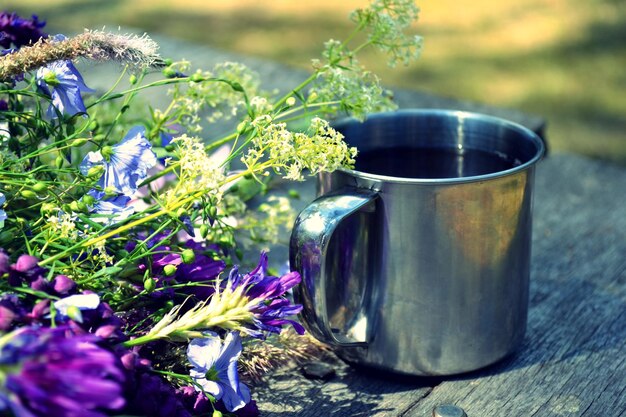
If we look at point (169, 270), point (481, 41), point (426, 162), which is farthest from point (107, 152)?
point (481, 41)

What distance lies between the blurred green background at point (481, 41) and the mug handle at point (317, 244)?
220 centimetres

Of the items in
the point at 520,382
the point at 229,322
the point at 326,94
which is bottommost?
the point at 520,382

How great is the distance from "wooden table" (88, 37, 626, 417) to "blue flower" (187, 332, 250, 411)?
3.4 inches

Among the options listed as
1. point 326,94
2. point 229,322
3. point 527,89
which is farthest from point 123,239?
point 527,89

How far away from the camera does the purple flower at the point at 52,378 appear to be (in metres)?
0.46

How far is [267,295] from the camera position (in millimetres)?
689

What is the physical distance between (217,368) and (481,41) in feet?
12.5

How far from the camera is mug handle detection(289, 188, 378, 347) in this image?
0.74 metres

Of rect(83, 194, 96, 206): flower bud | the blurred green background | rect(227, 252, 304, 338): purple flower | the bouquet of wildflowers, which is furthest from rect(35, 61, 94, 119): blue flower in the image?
the blurred green background

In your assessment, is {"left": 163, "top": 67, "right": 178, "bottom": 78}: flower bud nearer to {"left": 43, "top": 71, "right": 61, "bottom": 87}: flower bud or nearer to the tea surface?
{"left": 43, "top": 71, "right": 61, "bottom": 87}: flower bud

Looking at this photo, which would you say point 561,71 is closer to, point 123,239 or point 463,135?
point 463,135

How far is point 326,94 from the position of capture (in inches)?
33.0

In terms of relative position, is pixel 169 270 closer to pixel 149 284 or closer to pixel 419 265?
pixel 149 284

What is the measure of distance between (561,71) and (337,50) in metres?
3.17
